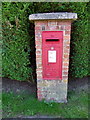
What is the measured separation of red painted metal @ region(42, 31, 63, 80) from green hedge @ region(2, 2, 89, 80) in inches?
25.2

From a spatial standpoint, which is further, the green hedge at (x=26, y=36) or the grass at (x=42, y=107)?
the green hedge at (x=26, y=36)

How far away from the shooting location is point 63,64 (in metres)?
3.15

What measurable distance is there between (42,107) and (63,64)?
104cm

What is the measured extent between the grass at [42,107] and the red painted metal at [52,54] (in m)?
0.64

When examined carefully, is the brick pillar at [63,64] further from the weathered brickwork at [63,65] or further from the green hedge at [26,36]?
the green hedge at [26,36]

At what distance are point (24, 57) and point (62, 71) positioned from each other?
990 millimetres

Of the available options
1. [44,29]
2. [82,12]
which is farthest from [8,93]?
[82,12]

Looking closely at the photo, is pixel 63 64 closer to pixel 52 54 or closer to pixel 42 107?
pixel 52 54

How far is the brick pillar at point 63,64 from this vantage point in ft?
9.65

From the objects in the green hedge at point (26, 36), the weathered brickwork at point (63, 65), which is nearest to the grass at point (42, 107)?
the weathered brickwork at point (63, 65)

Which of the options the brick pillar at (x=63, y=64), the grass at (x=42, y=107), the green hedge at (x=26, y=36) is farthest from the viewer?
the green hedge at (x=26, y=36)

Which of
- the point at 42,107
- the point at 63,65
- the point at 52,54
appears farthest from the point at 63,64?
the point at 42,107

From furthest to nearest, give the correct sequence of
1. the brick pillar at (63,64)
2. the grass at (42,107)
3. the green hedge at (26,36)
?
the green hedge at (26,36), the grass at (42,107), the brick pillar at (63,64)

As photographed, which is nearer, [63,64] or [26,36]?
[63,64]
